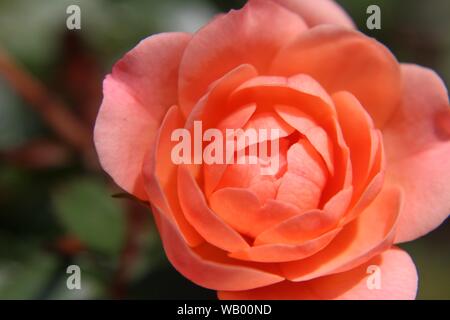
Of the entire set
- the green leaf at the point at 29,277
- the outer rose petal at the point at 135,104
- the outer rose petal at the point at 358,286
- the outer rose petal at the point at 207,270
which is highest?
the outer rose petal at the point at 135,104

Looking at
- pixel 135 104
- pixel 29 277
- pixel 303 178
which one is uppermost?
pixel 135 104

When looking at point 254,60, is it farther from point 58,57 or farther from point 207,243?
point 58,57

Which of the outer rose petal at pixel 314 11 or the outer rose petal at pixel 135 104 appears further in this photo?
the outer rose petal at pixel 314 11

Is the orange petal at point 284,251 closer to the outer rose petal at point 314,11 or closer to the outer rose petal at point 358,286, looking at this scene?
the outer rose petal at point 358,286

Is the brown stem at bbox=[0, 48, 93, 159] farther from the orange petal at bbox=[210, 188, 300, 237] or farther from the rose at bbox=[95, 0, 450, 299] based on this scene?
the orange petal at bbox=[210, 188, 300, 237]

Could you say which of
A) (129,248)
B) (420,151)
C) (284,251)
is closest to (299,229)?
(284,251)

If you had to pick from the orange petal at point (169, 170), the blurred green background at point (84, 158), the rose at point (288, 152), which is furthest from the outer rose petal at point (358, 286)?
the blurred green background at point (84, 158)

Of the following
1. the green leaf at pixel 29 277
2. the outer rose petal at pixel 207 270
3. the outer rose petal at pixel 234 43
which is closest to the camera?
the outer rose petal at pixel 207 270

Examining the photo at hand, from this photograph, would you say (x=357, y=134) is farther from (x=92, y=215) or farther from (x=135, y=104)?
(x=92, y=215)
